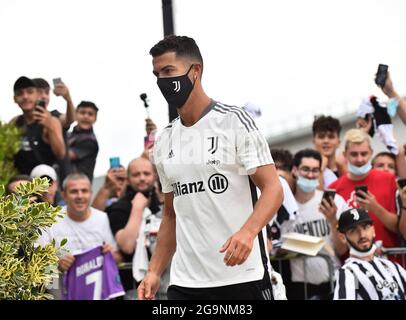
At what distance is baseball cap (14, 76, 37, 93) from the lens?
9.58 metres

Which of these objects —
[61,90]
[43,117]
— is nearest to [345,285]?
[43,117]

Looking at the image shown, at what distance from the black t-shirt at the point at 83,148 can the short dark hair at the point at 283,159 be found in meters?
2.13

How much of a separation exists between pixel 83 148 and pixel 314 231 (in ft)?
9.46

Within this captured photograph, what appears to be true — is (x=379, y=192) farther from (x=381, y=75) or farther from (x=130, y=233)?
(x=130, y=233)

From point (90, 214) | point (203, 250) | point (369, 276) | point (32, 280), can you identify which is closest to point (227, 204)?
point (203, 250)

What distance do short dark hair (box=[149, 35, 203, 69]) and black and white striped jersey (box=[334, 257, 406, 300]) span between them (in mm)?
2524

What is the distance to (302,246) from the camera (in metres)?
8.30

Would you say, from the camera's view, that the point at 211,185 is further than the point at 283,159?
No

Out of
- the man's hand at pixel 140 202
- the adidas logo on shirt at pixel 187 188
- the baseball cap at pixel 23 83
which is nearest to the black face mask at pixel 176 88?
the adidas logo on shirt at pixel 187 188

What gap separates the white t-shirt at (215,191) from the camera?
5.39 m

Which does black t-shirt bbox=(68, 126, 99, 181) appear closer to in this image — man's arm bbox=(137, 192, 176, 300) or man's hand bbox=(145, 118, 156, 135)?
man's hand bbox=(145, 118, 156, 135)

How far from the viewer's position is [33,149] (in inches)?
384

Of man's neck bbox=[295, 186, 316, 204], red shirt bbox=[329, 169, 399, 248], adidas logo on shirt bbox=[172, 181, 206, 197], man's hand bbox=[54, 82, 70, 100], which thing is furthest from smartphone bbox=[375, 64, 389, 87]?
adidas logo on shirt bbox=[172, 181, 206, 197]

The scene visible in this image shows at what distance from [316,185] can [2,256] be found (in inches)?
204
